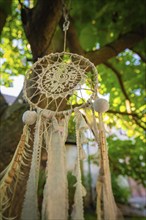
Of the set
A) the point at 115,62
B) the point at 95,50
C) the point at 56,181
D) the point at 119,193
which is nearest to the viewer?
the point at 56,181

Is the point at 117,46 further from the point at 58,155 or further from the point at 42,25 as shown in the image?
the point at 58,155

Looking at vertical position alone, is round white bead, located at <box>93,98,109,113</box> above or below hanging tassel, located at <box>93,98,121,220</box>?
above

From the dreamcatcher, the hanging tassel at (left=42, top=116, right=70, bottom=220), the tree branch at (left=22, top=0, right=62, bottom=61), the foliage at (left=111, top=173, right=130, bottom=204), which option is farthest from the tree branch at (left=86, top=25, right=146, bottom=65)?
the foliage at (left=111, top=173, right=130, bottom=204)

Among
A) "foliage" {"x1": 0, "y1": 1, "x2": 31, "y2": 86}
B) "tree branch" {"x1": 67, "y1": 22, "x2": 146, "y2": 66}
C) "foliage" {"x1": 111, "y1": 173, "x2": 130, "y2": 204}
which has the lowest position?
"foliage" {"x1": 111, "y1": 173, "x2": 130, "y2": 204}

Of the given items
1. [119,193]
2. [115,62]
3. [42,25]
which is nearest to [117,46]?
[42,25]

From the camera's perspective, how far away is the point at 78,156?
0.85 meters

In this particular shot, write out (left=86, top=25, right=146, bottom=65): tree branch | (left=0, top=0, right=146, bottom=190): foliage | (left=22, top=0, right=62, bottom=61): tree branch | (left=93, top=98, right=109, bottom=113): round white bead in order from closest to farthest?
(left=93, top=98, right=109, bottom=113): round white bead
(left=22, top=0, right=62, bottom=61): tree branch
(left=86, top=25, right=146, bottom=65): tree branch
(left=0, top=0, right=146, bottom=190): foliage

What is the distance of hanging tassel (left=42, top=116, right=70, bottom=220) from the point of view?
0.69 m

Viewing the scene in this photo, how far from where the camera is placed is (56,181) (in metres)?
0.75

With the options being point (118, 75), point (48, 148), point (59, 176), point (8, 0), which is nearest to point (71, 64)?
point (48, 148)

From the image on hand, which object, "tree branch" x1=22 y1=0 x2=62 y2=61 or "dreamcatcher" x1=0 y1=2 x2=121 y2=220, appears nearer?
"dreamcatcher" x1=0 y1=2 x2=121 y2=220

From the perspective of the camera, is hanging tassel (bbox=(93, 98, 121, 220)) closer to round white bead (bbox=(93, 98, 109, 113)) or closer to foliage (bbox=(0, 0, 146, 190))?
round white bead (bbox=(93, 98, 109, 113))

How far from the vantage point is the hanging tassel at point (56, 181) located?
0.69m

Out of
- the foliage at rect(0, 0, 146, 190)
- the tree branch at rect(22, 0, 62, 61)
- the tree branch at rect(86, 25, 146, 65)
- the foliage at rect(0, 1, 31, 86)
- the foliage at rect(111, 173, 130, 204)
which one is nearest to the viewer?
the tree branch at rect(22, 0, 62, 61)
